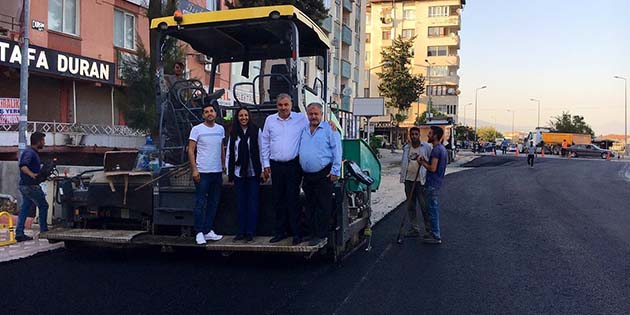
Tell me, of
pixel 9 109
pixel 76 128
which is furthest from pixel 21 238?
pixel 76 128

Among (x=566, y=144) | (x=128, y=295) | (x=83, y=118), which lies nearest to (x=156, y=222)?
(x=128, y=295)

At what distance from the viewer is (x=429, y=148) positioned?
8.77 metres

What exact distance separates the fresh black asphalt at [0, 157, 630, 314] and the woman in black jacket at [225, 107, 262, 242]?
1.89 ft

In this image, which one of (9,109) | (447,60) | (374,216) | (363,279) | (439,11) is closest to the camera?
(363,279)

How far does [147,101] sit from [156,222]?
8297 millimetres

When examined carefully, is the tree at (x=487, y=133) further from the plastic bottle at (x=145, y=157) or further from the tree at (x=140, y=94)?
the plastic bottle at (x=145, y=157)

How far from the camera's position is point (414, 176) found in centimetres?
888

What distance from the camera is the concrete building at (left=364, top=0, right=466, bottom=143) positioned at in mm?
73312

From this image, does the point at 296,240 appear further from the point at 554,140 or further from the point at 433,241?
the point at 554,140

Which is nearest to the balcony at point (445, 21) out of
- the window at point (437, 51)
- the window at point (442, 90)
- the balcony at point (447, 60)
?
the window at point (437, 51)

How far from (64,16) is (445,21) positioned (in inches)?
2417

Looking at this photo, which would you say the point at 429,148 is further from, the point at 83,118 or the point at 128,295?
the point at 83,118

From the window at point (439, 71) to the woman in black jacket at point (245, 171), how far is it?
7007 centimetres

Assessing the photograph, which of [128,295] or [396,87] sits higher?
[396,87]
